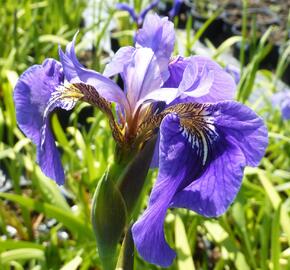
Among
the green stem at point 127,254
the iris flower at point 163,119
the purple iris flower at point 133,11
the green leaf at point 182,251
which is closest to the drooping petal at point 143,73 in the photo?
the iris flower at point 163,119

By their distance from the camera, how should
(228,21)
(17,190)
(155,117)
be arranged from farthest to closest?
(228,21), (17,190), (155,117)

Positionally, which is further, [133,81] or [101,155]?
[101,155]

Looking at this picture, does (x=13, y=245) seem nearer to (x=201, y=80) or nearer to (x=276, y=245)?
(x=276, y=245)

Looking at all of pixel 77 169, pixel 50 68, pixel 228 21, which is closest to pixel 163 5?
pixel 228 21

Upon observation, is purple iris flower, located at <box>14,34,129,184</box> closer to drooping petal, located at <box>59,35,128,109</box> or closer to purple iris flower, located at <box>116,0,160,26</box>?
drooping petal, located at <box>59,35,128,109</box>

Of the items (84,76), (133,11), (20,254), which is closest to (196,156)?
(84,76)

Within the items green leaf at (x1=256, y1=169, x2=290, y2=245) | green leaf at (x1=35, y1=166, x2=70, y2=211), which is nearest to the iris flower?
green leaf at (x1=256, y1=169, x2=290, y2=245)

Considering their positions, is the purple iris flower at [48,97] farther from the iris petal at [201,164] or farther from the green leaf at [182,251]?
the green leaf at [182,251]

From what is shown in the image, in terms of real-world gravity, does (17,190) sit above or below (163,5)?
above

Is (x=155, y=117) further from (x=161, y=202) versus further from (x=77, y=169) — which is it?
(x=77, y=169)
